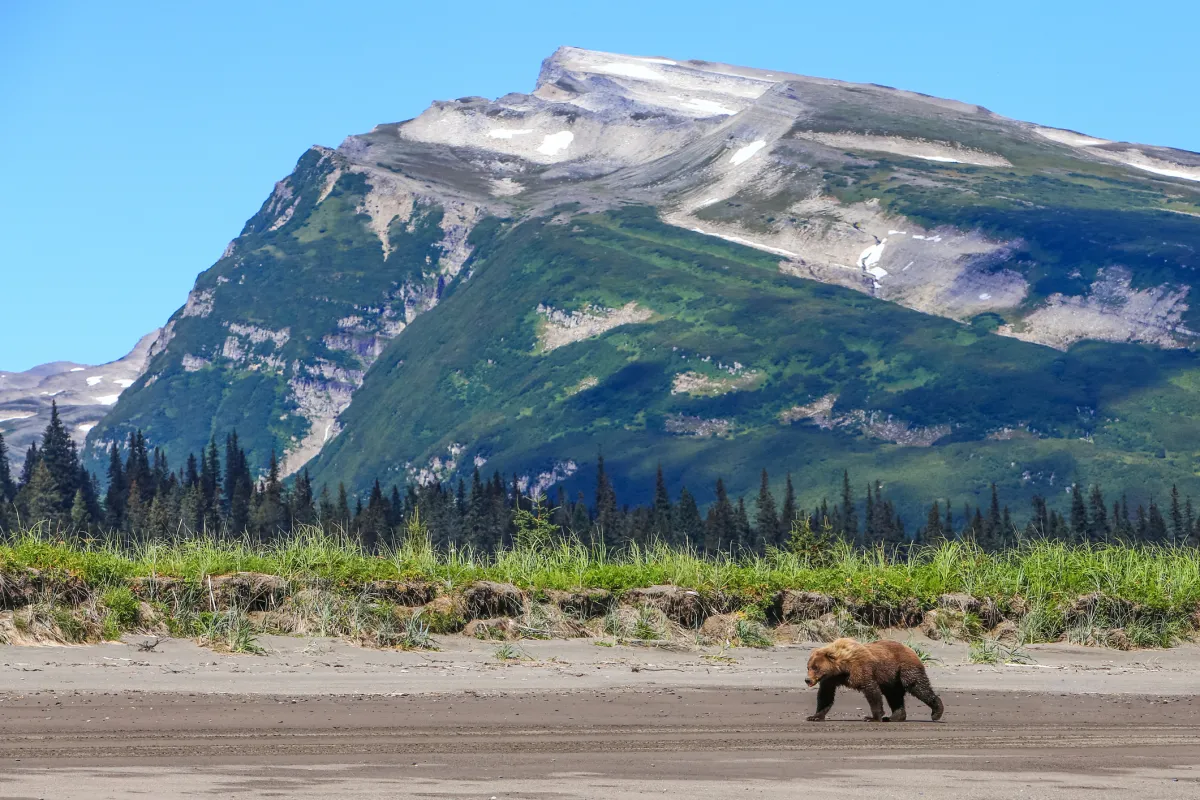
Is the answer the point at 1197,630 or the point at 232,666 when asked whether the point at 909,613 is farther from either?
the point at 232,666

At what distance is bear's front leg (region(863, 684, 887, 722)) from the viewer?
64.5 feet

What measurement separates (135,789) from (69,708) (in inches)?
189


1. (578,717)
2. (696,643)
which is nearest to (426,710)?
(578,717)

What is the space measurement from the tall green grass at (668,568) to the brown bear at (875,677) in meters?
8.35

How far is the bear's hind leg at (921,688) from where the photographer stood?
64.3 feet

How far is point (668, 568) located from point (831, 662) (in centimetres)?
918

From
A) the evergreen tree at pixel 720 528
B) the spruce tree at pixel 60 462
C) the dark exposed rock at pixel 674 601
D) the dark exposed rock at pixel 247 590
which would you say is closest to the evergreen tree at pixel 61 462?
the spruce tree at pixel 60 462

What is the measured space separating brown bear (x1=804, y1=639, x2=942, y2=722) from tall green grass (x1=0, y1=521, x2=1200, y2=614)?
8.35 m

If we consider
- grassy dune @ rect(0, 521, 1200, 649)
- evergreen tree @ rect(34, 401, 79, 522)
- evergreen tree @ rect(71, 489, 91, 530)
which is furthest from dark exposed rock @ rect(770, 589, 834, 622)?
evergreen tree @ rect(34, 401, 79, 522)

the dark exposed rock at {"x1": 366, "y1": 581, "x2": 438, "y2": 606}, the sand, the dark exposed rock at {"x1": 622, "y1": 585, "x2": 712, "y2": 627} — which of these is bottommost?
the sand

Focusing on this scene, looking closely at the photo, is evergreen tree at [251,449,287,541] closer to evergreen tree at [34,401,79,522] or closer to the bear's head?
evergreen tree at [34,401,79,522]

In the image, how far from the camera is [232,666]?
22.0m

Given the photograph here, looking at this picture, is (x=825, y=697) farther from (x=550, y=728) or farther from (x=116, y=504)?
(x=116, y=504)

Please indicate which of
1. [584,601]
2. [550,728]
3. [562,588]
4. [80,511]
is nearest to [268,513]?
[80,511]
